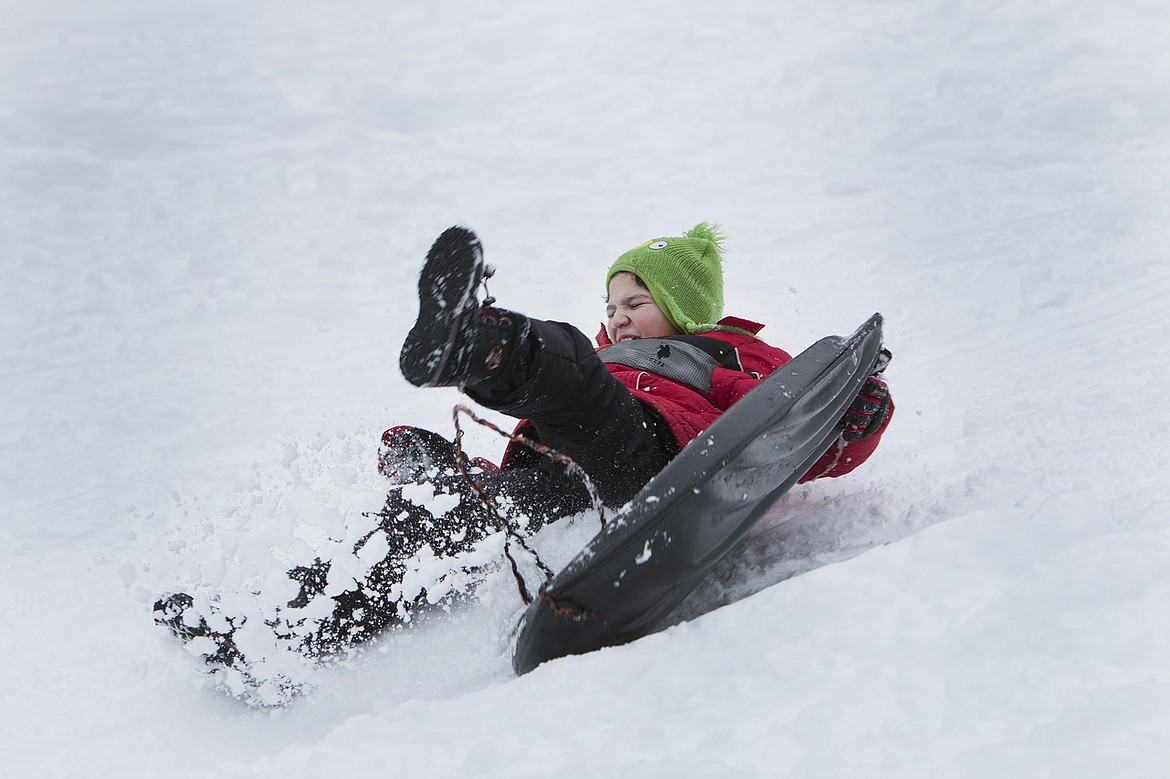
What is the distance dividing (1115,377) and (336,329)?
2667mm

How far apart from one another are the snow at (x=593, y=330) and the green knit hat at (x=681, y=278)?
57 cm

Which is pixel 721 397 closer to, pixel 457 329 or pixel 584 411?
pixel 584 411

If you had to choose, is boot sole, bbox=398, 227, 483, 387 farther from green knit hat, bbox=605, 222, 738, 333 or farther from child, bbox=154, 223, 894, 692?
green knit hat, bbox=605, 222, 738, 333

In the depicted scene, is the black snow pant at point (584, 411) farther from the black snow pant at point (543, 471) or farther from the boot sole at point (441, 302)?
the boot sole at point (441, 302)

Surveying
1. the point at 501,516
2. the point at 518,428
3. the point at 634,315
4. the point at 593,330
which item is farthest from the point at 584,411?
the point at 593,330

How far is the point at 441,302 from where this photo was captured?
4.41ft

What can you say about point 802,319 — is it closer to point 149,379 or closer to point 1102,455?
point 1102,455

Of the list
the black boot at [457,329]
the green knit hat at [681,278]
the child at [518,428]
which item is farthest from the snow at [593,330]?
the green knit hat at [681,278]

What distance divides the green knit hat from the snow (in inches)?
22.5

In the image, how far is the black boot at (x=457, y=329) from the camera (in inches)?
A: 52.1

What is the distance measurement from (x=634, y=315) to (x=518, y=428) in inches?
19.7

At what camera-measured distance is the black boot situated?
4.34 feet

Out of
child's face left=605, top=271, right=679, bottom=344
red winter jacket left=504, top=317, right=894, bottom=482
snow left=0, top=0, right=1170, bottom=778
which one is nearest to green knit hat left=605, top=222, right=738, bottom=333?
child's face left=605, top=271, right=679, bottom=344

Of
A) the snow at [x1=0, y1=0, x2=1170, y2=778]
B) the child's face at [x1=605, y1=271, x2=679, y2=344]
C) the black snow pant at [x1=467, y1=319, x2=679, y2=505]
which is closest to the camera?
the snow at [x1=0, y1=0, x2=1170, y2=778]
